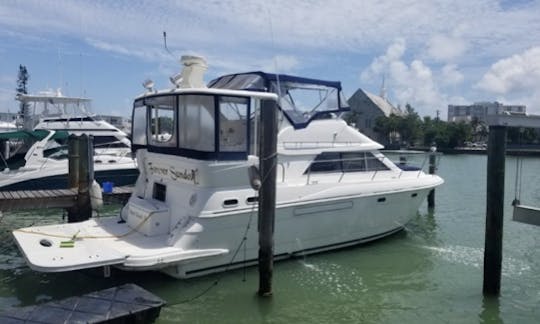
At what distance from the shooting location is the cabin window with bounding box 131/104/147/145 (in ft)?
33.5

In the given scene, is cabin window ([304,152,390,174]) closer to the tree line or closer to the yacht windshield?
the yacht windshield

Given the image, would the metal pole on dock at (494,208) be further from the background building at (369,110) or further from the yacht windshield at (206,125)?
the background building at (369,110)

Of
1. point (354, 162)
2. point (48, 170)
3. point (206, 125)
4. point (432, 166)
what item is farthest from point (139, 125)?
point (432, 166)

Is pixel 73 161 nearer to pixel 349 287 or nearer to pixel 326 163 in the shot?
pixel 326 163

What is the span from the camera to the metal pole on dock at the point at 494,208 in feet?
25.6

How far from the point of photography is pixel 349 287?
28.8ft

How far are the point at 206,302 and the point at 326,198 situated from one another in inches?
134

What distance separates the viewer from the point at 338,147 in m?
11.0

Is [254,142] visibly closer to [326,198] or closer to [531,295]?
[326,198]

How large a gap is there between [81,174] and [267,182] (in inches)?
258

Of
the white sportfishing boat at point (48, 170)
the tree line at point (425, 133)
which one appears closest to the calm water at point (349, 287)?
the white sportfishing boat at point (48, 170)

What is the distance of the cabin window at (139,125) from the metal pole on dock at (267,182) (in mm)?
3513

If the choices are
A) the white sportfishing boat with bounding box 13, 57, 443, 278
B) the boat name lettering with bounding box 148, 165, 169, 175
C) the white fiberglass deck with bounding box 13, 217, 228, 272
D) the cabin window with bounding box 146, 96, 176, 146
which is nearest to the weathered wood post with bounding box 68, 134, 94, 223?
the white sportfishing boat with bounding box 13, 57, 443, 278

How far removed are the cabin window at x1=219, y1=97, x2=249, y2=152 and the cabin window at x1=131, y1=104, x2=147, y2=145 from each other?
2.29 meters
